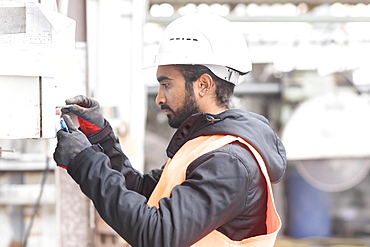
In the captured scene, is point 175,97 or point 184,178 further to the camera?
point 175,97

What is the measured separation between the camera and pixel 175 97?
208 centimetres

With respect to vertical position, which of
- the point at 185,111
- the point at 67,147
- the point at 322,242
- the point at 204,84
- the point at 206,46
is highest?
the point at 206,46

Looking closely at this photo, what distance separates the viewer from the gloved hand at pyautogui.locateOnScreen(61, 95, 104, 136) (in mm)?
2008

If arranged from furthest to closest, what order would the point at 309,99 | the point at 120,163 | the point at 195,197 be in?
the point at 309,99 → the point at 120,163 → the point at 195,197

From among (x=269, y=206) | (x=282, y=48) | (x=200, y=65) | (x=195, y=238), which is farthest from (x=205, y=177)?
(x=282, y=48)

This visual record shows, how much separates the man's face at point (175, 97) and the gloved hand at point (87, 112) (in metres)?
0.28

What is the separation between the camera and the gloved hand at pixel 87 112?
201cm

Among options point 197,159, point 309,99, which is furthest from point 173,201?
point 309,99

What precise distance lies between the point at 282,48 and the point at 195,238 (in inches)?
233

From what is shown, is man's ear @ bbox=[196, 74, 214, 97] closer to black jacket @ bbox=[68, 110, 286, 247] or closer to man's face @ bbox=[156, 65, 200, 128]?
man's face @ bbox=[156, 65, 200, 128]

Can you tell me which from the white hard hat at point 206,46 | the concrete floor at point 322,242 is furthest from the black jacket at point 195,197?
the concrete floor at point 322,242

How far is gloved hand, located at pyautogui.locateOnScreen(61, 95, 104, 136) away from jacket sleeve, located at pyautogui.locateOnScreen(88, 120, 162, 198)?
4cm

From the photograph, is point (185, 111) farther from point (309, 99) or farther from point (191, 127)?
point (309, 99)

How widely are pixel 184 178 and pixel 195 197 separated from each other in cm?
15
